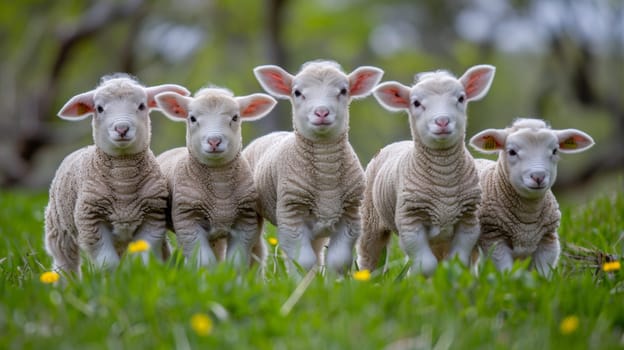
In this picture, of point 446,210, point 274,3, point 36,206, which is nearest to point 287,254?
point 446,210

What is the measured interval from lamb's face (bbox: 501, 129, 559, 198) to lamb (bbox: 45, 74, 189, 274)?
2.27 metres

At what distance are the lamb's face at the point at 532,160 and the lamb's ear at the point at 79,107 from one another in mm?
2786

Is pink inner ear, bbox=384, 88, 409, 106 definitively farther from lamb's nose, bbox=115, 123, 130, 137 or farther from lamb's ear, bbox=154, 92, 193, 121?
lamb's nose, bbox=115, 123, 130, 137

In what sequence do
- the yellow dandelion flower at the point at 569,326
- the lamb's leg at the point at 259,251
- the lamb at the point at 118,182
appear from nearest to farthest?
the yellow dandelion flower at the point at 569,326, the lamb at the point at 118,182, the lamb's leg at the point at 259,251

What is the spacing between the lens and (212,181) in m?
5.16

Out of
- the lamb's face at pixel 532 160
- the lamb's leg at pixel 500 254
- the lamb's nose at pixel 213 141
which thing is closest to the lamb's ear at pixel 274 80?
the lamb's nose at pixel 213 141

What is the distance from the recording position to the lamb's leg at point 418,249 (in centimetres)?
488

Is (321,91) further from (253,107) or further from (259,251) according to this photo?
(259,251)

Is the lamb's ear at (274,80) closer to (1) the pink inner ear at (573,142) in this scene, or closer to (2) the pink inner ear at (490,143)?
(2) the pink inner ear at (490,143)

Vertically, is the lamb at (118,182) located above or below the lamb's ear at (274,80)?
below

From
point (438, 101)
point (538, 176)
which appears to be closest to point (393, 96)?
point (438, 101)

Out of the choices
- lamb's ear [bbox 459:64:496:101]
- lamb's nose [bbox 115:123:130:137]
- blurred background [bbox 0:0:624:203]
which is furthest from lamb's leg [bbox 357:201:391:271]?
blurred background [bbox 0:0:624:203]

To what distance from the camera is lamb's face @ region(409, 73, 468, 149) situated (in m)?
4.87

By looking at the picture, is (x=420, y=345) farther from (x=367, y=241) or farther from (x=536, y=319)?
(x=367, y=241)
